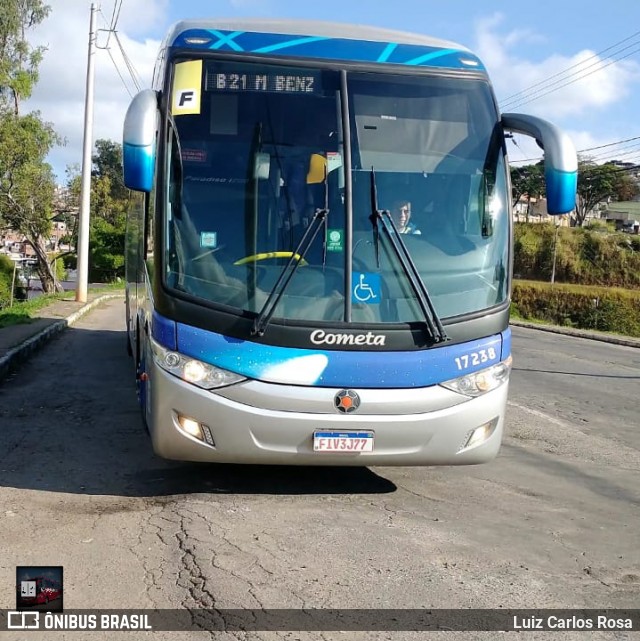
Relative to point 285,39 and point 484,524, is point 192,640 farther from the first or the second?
point 285,39

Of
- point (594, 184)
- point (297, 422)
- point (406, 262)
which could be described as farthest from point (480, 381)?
point (594, 184)

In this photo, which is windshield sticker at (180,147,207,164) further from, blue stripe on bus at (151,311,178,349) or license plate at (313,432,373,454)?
license plate at (313,432,373,454)

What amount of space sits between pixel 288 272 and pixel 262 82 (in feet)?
4.60

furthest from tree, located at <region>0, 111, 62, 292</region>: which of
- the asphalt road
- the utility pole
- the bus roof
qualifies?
the bus roof

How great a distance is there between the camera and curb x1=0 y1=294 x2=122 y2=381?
11.1m

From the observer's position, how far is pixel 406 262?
5516 mm

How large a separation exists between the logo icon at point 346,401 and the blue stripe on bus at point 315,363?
6 centimetres

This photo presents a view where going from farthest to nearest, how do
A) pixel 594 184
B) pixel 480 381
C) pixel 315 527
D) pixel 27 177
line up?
pixel 594 184, pixel 27 177, pixel 480 381, pixel 315 527

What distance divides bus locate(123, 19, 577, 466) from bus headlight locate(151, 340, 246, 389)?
0.01m

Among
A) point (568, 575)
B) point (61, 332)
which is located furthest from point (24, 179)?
point (568, 575)

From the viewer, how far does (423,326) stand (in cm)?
548

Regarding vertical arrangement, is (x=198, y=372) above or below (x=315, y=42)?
below

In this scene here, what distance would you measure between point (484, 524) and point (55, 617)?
2.84 metres

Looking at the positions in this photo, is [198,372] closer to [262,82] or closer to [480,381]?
[480,381]
